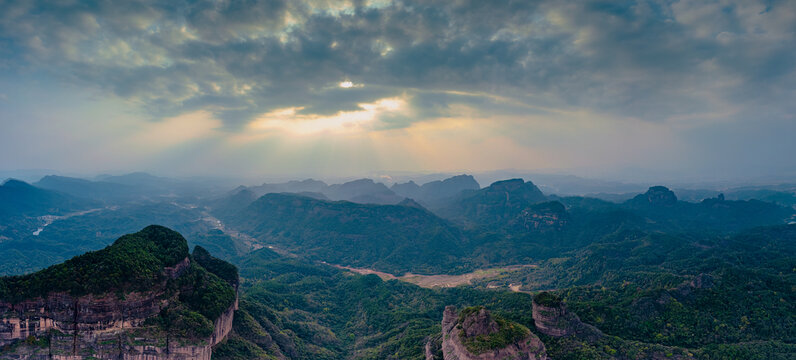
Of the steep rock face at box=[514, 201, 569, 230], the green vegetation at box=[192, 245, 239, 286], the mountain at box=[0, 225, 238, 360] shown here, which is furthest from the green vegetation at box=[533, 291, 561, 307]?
the steep rock face at box=[514, 201, 569, 230]

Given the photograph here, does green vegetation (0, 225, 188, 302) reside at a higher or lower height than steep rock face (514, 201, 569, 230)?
higher

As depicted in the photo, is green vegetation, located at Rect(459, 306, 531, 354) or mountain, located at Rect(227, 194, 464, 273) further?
mountain, located at Rect(227, 194, 464, 273)

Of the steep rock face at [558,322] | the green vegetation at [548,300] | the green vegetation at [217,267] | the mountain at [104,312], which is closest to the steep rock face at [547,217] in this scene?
the steep rock face at [558,322]

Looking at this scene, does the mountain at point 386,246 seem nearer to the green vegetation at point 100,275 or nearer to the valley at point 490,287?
the valley at point 490,287

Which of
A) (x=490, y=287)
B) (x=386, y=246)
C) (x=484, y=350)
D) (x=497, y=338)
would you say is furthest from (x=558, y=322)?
(x=386, y=246)

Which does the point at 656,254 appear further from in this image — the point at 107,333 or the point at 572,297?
the point at 107,333

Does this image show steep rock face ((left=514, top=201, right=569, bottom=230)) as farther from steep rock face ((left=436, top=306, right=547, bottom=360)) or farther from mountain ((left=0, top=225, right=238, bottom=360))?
mountain ((left=0, top=225, right=238, bottom=360))

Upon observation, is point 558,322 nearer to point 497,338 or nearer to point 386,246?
point 497,338
